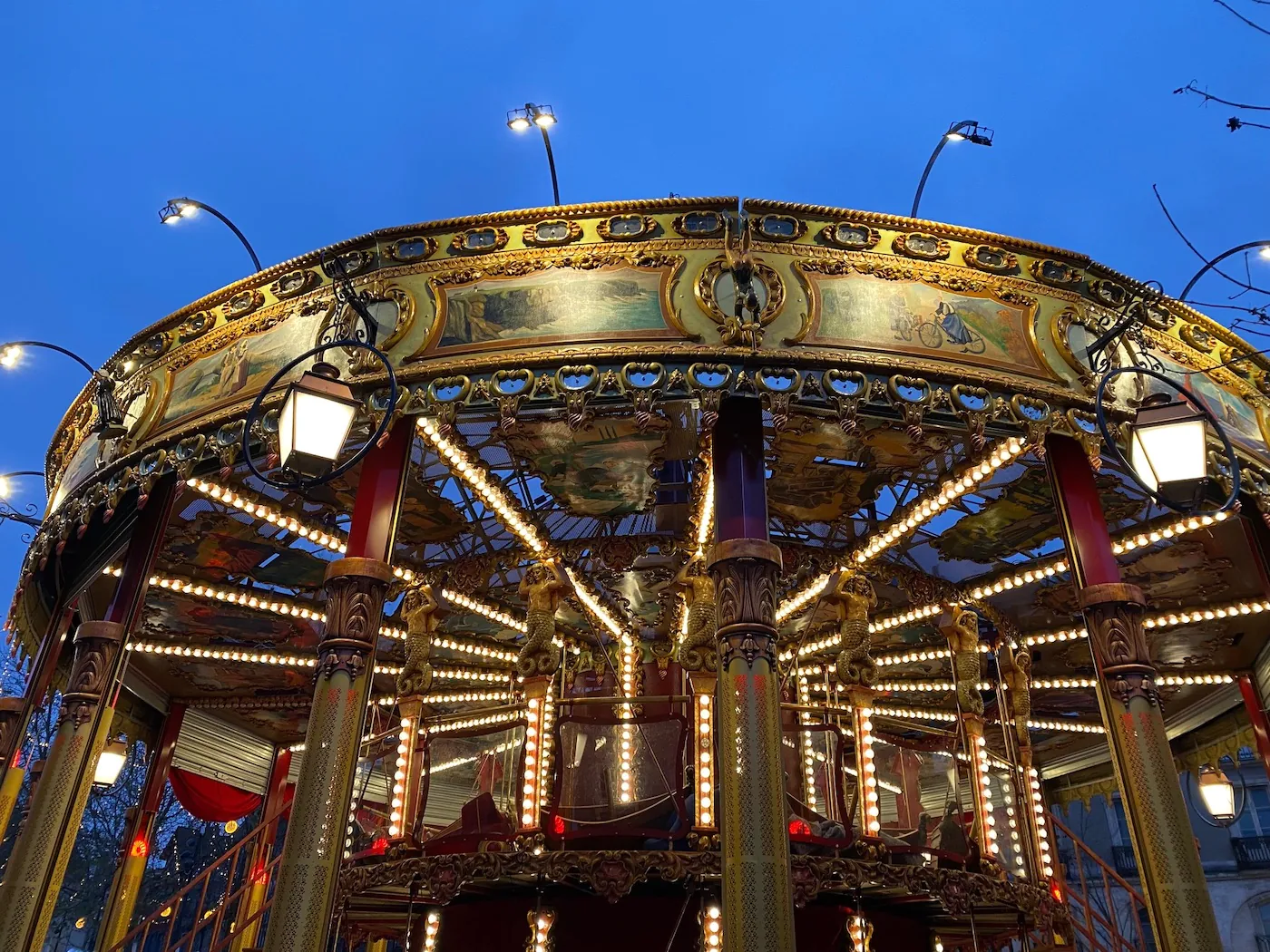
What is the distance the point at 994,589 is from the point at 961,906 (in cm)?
566

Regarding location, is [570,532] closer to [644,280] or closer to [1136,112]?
[644,280]

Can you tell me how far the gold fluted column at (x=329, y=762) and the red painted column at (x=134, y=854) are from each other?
25.7 feet

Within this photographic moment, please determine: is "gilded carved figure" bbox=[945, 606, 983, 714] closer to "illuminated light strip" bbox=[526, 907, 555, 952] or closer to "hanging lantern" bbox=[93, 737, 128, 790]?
"illuminated light strip" bbox=[526, 907, 555, 952]

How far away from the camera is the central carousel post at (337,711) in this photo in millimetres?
7070

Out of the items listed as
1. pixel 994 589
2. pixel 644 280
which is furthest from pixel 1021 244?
pixel 994 589

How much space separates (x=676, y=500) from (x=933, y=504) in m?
3.36

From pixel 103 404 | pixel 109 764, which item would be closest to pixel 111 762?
pixel 109 764

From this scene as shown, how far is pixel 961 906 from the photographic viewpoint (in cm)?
854

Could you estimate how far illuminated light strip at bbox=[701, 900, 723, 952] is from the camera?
8398 millimetres

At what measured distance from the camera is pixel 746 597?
25.5 ft

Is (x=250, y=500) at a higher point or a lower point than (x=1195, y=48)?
lower

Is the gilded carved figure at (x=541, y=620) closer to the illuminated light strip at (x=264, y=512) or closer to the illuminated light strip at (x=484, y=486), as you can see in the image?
the illuminated light strip at (x=484, y=486)

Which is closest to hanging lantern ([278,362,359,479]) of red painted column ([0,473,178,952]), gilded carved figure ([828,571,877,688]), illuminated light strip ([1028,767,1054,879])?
red painted column ([0,473,178,952])

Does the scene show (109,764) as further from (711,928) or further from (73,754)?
(711,928)
